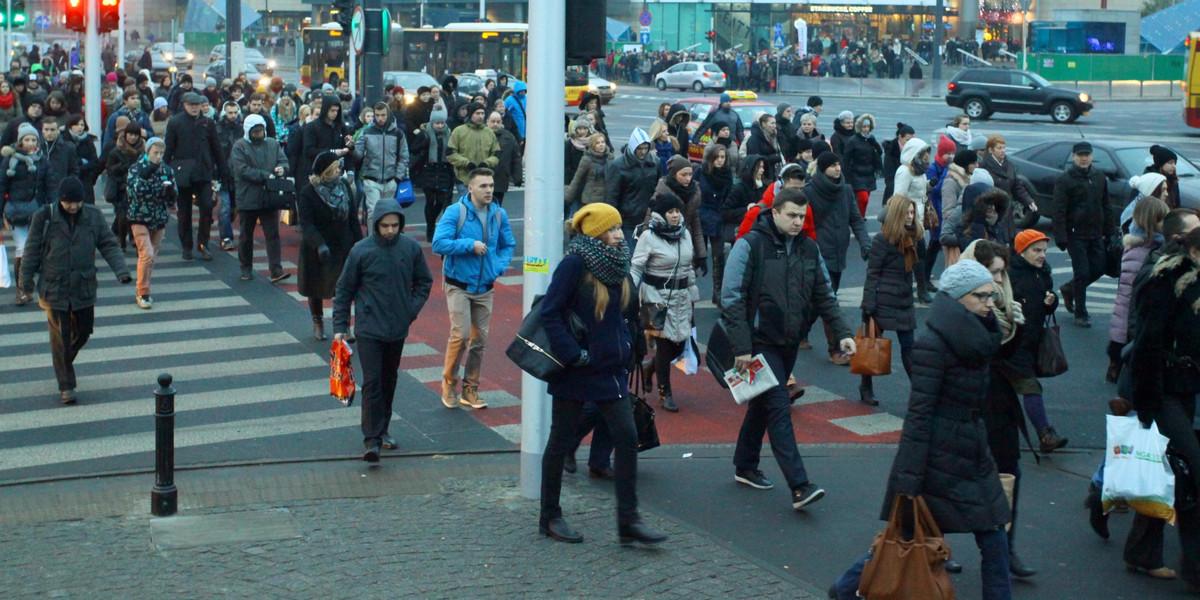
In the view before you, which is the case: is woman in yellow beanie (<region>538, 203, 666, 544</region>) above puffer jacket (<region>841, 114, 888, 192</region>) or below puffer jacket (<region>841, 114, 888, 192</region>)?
below

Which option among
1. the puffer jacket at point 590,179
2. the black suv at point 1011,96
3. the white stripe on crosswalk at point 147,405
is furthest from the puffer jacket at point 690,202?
the black suv at point 1011,96

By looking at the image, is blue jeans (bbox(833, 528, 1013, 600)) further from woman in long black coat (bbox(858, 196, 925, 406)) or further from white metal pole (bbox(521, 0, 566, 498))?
woman in long black coat (bbox(858, 196, 925, 406))

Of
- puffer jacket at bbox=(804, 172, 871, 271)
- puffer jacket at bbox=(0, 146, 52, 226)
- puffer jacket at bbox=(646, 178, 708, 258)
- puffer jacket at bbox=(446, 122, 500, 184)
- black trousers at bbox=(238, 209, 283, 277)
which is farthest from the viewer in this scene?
puffer jacket at bbox=(446, 122, 500, 184)

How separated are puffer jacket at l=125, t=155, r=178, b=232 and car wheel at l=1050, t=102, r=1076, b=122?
Answer: 32.9 m

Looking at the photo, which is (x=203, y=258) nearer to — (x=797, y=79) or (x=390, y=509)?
(x=390, y=509)

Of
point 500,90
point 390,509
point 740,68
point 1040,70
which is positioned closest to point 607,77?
point 740,68

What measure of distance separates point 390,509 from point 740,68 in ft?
178

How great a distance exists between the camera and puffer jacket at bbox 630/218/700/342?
994 centimetres

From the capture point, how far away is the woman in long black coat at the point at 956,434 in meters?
5.89

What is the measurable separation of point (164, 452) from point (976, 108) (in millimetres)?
38772

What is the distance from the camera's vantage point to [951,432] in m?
5.92

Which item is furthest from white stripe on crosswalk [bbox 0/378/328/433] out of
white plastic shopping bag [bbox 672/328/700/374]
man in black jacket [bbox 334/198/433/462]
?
white plastic shopping bag [bbox 672/328/700/374]

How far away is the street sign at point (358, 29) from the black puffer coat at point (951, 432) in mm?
15240

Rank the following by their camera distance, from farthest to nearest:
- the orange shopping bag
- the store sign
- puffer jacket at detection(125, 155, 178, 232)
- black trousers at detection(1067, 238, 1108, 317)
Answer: the store sign, puffer jacket at detection(125, 155, 178, 232), black trousers at detection(1067, 238, 1108, 317), the orange shopping bag
